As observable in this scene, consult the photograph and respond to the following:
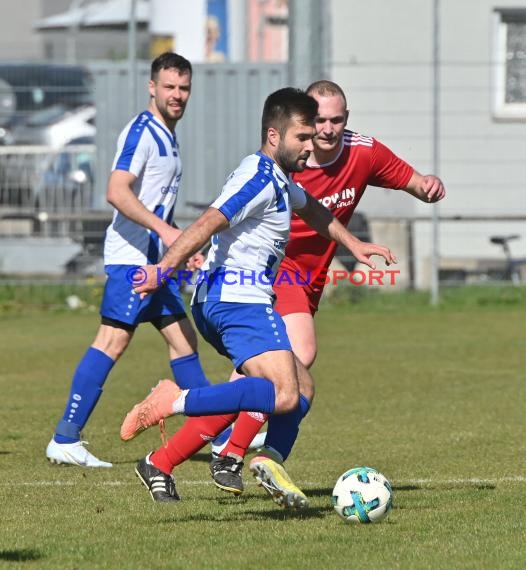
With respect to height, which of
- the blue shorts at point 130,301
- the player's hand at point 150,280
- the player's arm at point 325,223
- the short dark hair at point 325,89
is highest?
the short dark hair at point 325,89

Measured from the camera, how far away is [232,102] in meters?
18.6

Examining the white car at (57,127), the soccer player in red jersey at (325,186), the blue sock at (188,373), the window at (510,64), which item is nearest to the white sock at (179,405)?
the soccer player in red jersey at (325,186)

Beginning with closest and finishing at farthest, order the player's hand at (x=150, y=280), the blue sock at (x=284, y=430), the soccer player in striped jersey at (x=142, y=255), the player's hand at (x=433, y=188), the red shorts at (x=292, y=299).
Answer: the player's hand at (x=150, y=280) < the blue sock at (x=284, y=430) < the red shorts at (x=292, y=299) < the player's hand at (x=433, y=188) < the soccer player in striped jersey at (x=142, y=255)

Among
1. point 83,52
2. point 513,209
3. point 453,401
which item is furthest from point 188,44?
point 453,401

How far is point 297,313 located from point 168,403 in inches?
55.7

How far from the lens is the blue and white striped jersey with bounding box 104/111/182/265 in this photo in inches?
325

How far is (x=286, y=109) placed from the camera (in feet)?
21.3

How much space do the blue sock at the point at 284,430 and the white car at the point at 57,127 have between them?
13625 mm

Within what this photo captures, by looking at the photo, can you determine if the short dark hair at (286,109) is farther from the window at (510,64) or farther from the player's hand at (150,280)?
the window at (510,64)

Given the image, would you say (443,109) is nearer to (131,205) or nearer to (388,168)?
Result: (388,168)

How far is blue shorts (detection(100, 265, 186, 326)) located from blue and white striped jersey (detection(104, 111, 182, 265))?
8 centimetres

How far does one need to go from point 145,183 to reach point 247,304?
2.02 metres

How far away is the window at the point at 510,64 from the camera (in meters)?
19.3

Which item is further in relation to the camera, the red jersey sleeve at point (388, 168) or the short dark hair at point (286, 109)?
the red jersey sleeve at point (388, 168)
